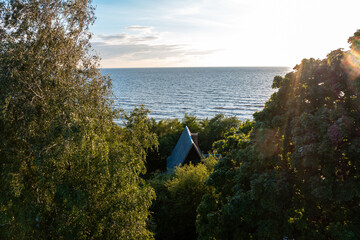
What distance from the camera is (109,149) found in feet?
37.5

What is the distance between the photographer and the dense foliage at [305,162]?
9.09m

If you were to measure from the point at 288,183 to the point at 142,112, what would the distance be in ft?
25.2

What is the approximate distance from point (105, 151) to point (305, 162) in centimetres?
738

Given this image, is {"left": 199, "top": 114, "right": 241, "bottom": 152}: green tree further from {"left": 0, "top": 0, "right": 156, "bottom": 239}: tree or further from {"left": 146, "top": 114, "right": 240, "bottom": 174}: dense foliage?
{"left": 0, "top": 0, "right": 156, "bottom": 239}: tree

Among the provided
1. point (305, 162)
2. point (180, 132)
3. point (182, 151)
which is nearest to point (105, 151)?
point (305, 162)

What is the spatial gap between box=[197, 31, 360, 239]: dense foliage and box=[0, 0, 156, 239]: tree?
4.64 meters

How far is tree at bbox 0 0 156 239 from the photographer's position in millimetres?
9922

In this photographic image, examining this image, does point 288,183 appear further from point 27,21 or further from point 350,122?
point 27,21

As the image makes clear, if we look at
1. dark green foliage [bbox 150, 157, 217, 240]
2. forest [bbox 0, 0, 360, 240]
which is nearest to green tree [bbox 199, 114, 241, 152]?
dark green foliage [bbox 150, 157, 217, 240]

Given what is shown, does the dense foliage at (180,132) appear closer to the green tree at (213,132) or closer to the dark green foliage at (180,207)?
the green tree at (213,132)

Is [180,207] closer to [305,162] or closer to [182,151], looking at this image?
[182,151]

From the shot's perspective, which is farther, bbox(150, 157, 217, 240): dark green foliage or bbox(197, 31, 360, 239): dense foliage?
bbox(150, 157, 217, 240): dark green foliage

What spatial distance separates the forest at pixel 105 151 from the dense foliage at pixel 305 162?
40mm

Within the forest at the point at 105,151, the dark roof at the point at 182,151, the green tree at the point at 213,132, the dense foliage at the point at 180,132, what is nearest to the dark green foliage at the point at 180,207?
the forest at the point at 105,151
